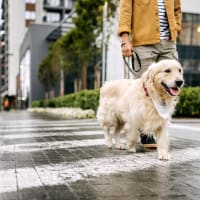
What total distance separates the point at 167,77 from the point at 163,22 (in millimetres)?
1247

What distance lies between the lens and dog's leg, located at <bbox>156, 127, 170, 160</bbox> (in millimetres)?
4496

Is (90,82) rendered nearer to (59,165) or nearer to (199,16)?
(199,16)

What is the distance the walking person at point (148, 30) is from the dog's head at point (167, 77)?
0.81 meters

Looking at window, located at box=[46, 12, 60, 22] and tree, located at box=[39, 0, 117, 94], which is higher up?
window, located at box=[46, 12, 60, 22]

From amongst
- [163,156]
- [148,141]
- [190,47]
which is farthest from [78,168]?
[190,47]

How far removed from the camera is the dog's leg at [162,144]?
4.50m

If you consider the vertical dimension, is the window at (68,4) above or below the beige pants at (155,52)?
above

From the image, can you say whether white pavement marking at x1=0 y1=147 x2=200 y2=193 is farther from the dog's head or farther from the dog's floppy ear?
the dog's floppy ear

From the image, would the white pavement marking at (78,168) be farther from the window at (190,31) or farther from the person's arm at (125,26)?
the window at (190,31)

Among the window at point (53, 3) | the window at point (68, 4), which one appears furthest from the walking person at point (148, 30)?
the window at point (68, 4)

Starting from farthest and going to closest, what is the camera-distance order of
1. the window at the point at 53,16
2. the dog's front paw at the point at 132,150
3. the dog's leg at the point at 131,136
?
the window at the point at 53,16
the dog's front paw at the point at 132,150
the dog's leg at the point at 131,136

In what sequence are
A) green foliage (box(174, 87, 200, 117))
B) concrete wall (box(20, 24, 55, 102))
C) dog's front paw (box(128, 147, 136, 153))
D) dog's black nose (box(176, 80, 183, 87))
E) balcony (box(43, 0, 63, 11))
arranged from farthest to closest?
balcony (box(43, 0, 63, 11)), concrete wall (box(20, 24, 55, 102)), green foliage (box(174, 87, 200, 117)), dog's front paw (box(128, 147, 136, 153)), dog's black nose (box(176, 80, 183, 87))

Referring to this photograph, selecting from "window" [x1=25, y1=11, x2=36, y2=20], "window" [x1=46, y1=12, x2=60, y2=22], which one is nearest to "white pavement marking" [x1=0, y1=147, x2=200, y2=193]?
"window" [x1=46, y1=12, x2=60, y2=22]

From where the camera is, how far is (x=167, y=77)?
14.4 ft
